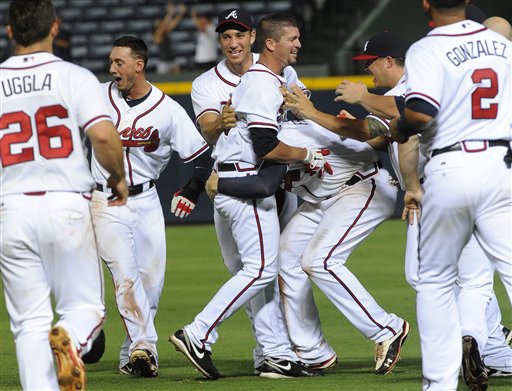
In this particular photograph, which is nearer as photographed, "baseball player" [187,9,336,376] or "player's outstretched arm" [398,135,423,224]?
"player's outstretched arm" [398,135,423,224]

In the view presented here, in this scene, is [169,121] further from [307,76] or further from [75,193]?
[307,76]

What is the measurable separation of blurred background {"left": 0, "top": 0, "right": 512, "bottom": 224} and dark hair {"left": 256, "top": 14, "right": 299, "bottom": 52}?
6454 mm

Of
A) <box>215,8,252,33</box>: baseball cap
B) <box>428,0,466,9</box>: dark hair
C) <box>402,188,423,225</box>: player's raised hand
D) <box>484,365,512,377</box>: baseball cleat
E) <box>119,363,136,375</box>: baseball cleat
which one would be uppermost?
<box>428,0,466,9</box>: dark hair

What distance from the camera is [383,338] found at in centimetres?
643

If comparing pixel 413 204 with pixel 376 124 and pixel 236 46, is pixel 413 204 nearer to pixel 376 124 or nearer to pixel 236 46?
pixel 376 124

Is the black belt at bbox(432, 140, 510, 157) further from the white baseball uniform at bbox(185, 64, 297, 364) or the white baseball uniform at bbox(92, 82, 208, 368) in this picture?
the white baseball uniform at bbox(92, 82, 208, 368)

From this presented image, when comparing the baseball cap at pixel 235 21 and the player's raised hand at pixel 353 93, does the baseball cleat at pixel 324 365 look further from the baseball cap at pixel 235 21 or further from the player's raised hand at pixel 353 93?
the baseball cap at pixel 235 21

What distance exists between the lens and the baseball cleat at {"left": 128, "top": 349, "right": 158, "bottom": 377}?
6551 millimetres

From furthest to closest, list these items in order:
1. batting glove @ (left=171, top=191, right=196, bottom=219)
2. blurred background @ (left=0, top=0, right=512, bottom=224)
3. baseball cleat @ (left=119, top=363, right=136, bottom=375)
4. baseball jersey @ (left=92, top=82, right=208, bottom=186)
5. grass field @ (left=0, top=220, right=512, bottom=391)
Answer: blurred background @ (left=0, top=0, right=512, bottom=224) < baseball jersey @ (left=92, top=82, right=208, bottom=186) < batting glove @ (left=171, top=191, right=196, bottom=219) < baseball cleat @ (left=119, top=363, right=136, bottom=375) < grass field @ (left=0, top=220, right=512, bottom=391)

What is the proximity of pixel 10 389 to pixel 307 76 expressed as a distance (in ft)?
30.5

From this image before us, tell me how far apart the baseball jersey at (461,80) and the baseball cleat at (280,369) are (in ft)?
6.76

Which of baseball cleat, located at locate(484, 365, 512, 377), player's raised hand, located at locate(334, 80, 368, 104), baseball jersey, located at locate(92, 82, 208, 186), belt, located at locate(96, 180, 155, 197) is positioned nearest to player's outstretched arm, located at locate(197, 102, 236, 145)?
baseball jersey, located at locate(92, 82, 208, 186)

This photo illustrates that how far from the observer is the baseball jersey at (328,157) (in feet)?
22.0

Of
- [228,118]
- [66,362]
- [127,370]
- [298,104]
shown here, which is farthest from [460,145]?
[127,370]
